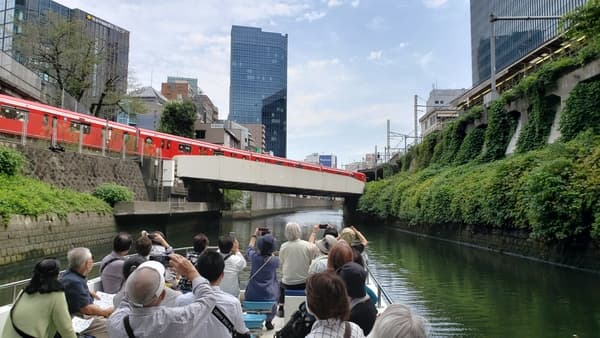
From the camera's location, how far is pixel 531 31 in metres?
57.7

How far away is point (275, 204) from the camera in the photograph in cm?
5919

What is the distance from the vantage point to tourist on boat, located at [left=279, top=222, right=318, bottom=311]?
465cm

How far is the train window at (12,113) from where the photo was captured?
14586 mm

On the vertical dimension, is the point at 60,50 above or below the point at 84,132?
above

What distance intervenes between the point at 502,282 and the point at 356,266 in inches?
367

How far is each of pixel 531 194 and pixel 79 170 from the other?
1670 centimetres

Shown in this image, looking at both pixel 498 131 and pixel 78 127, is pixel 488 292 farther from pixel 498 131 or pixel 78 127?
pixel 78 127

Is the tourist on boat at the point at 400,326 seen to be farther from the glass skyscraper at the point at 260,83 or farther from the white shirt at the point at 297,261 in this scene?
the glass skyscraper at the point at 260,83

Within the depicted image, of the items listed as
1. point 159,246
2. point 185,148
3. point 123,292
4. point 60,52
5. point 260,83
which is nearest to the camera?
point 123,292

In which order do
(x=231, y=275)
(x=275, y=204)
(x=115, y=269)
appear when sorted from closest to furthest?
(x=115, y=269), (x=231, y=275), (x=275, y=204)

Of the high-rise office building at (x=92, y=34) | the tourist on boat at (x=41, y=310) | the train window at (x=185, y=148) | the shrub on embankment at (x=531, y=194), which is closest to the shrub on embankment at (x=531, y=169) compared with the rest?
the shrub on embankment at (x=531, y=194)

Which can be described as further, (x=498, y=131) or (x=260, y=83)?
(x=260, y=83)

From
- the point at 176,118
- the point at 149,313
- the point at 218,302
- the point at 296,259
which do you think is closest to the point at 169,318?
the point at 149,313

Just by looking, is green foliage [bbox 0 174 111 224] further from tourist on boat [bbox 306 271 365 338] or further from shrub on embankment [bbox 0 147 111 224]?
tourist on boat [bbox 306 271 365 338]
